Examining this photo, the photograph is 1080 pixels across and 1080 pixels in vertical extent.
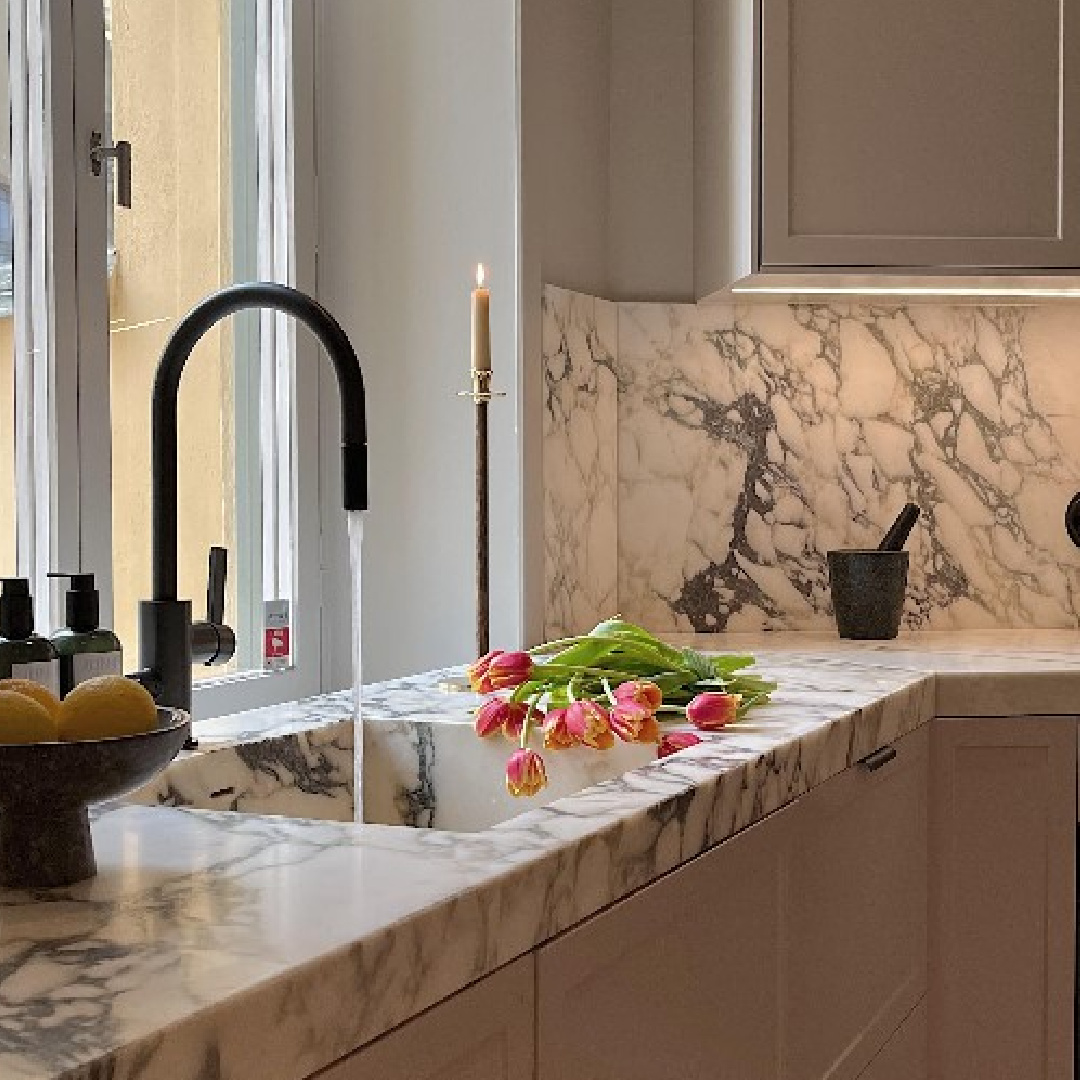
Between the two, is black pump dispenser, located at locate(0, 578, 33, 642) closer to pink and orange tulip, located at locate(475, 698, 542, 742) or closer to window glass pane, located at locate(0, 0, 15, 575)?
window glass pane, located at locate(0, 0, 15, 575)

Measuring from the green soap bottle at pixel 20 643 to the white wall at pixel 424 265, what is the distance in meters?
1.15

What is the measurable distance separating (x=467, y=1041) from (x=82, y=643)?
58 centimetres

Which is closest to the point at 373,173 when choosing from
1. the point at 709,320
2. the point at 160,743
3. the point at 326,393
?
the point at 326,393

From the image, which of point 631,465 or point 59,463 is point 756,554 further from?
point 59,463

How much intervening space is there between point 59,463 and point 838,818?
95 cm

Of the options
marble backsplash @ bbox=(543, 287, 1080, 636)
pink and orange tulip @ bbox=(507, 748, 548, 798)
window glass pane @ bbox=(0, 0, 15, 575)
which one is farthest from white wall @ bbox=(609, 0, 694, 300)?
pink and orange tulip @ bbox=(507, 748, 548, 798)

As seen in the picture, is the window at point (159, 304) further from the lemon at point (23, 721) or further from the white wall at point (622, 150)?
the lemon at point (23, 721)

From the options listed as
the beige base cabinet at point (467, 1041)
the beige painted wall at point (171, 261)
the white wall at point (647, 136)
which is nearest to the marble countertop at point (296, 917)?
the beige base cabinet at point (467, 1041)

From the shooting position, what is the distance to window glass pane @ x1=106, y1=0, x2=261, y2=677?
195 cm

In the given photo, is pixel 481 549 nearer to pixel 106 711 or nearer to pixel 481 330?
pixel 481 330

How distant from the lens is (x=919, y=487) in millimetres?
2932

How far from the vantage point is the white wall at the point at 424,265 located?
2461 millimetres

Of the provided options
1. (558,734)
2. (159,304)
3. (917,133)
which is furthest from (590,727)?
(917,133)

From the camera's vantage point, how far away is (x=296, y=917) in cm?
93
